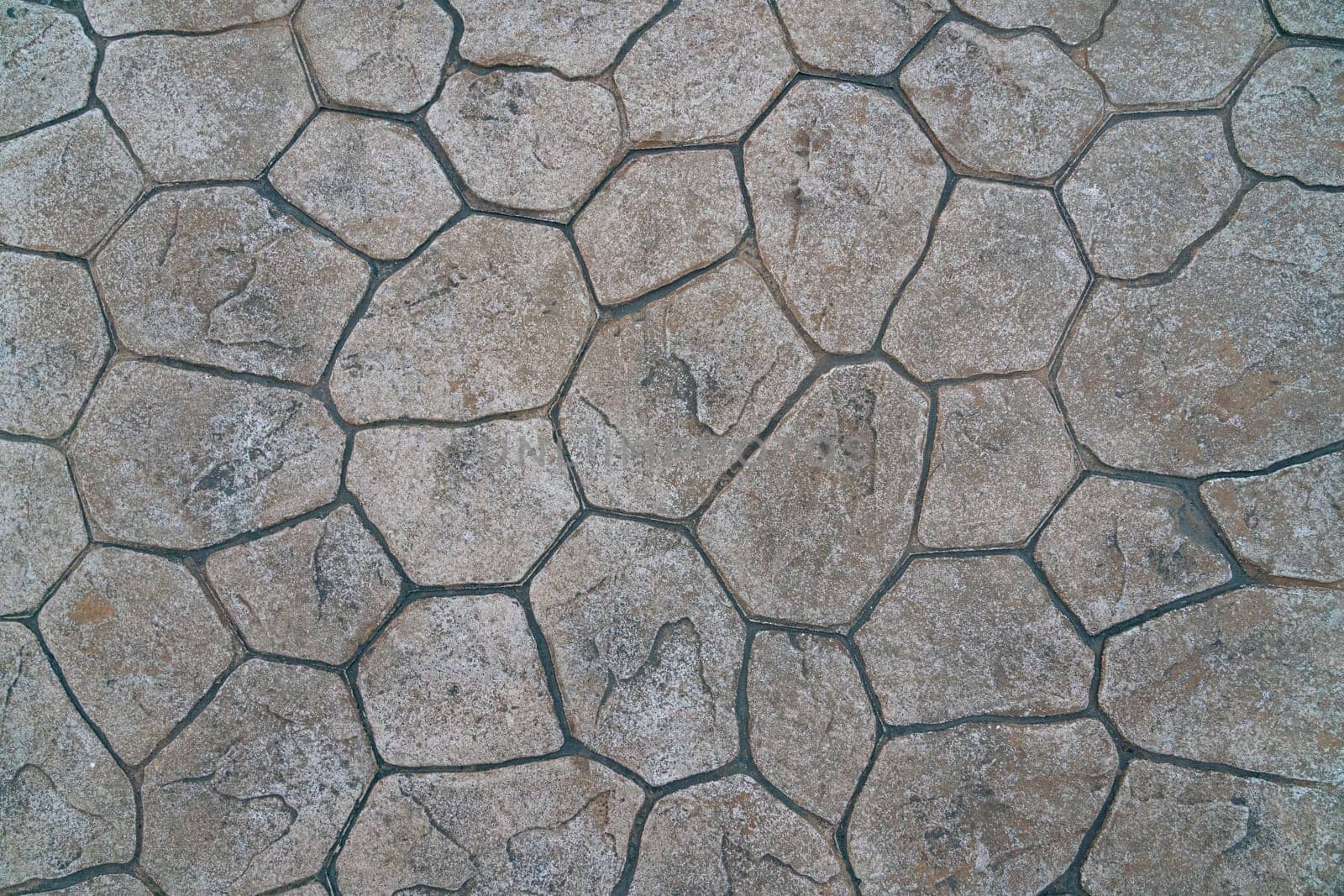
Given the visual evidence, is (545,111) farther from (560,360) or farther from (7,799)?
(7,799)

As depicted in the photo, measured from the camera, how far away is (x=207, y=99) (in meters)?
2.47

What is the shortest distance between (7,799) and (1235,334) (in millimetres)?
3858

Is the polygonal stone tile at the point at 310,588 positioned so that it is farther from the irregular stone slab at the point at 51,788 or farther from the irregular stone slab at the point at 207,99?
the irregular stone slab at the point at 207,99

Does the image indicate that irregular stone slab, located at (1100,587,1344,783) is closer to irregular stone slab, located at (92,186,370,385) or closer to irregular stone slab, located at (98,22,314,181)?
irregular stone slab, located at (92,186,370,385)

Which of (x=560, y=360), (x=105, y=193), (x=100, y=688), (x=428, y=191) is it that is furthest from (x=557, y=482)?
(x=105, y=193)

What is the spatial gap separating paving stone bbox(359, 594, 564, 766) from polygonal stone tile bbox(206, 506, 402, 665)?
0.09 meters

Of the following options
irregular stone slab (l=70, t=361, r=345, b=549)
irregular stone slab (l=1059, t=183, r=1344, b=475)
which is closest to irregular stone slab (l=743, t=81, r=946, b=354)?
irregular stone slab (l=1059, t=183, r=1344, b=475)

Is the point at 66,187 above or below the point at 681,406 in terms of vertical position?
above

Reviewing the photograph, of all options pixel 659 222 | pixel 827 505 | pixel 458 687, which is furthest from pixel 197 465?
pixel 827 505

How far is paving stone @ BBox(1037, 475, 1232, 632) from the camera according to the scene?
231cm

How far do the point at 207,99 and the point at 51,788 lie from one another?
2117 mm

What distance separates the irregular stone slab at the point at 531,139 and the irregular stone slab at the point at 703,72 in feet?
0.35

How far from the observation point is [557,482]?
7.84ft

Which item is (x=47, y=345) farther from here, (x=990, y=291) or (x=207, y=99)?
(x=990, y=291)
